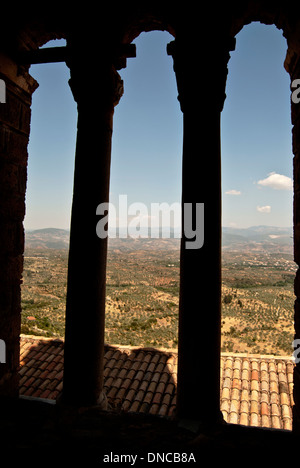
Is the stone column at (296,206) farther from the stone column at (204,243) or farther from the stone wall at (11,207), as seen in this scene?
the stone wall at (11,207)

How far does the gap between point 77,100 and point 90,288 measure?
9.20 ft

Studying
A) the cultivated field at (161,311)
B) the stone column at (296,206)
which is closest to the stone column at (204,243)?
the cultivated field at (161,311)

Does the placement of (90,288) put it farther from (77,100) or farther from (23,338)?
(23,338)

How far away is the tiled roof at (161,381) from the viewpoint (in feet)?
32.4

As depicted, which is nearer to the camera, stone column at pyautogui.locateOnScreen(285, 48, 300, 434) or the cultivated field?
stone column at pyautogui.locateOnScreen(285, 48, 300, 434)

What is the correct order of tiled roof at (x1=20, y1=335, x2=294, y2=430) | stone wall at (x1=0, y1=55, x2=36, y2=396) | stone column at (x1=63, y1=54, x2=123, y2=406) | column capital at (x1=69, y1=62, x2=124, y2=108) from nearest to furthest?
1. stone column at (x1=63, y1=54, x2=123, y2=406)
2. column capital at (x1=69, y1=62, x2=124, y2=108)
3. stone wall at (x1=0, y1=55, x2=36, y2=396)
4. tiled roof at (x1=20, y1=335, x2=294, y2=430)

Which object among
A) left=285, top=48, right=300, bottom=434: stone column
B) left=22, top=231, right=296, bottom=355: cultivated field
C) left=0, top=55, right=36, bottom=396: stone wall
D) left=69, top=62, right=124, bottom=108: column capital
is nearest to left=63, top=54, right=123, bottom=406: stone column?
left=69, top=62, right=124, bottom=108: column capital

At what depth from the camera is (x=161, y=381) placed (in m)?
11.5

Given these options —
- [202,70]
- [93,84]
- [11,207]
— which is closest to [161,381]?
[11,207]

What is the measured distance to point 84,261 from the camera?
4297 mm

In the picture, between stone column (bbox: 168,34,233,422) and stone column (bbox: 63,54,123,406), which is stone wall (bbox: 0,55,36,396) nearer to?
stone column (bbox: 63,54,123,406)

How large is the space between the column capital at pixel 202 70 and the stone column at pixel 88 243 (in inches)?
43.0

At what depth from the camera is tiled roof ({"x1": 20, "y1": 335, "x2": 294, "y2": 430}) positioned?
9875 mm
